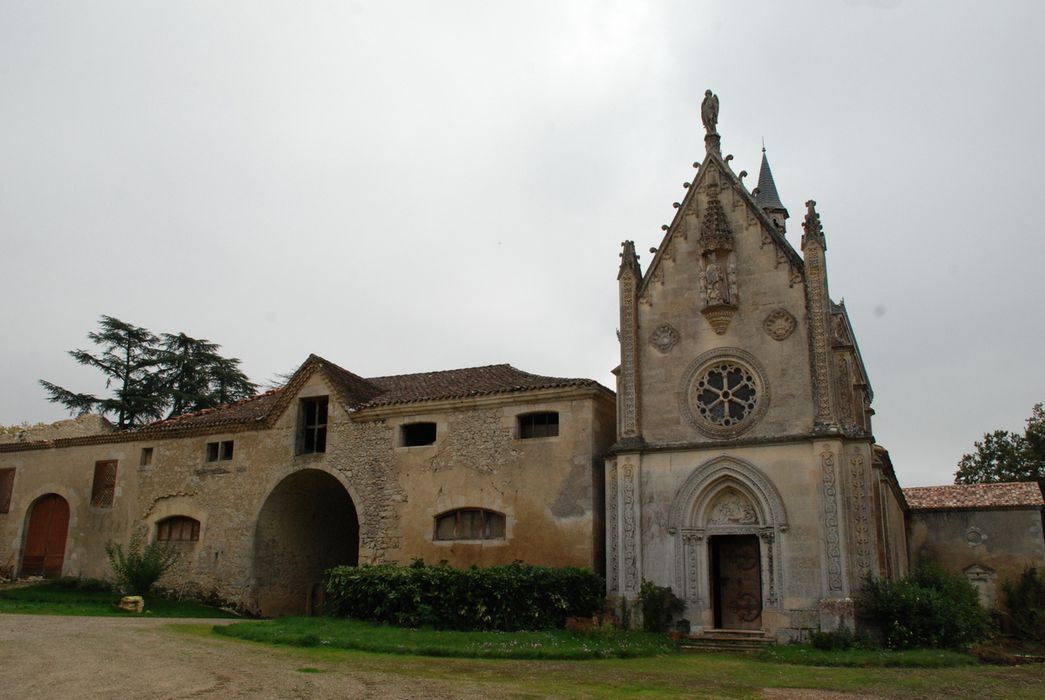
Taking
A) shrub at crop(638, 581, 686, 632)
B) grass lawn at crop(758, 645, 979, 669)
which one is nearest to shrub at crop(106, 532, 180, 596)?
shrub at crop(638, 581, 686, 632)

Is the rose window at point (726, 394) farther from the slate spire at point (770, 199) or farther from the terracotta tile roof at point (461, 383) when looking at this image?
the slate spire at point (770, 199)

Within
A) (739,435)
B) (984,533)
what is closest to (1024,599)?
(984,533)

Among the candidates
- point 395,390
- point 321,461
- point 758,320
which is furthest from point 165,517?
point 758,320

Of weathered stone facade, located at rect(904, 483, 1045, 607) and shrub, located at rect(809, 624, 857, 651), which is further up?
weathered stone facade, located at rect(904, 483, 1045, 607)

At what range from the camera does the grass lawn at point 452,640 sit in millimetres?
16250

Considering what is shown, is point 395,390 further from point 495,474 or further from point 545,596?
point 545,596

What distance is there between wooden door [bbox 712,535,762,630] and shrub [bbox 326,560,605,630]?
2.84 metres

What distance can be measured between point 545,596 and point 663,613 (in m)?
2.80

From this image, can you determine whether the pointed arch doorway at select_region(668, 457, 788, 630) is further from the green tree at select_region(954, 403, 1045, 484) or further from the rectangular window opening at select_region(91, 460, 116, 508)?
the green tree at select_region(954, 403, 1045, 484)

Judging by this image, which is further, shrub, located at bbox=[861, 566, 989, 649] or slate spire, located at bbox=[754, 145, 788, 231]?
slate spire, located at bbox=[754, 145, 788, 231]

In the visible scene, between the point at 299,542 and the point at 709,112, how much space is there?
19.0 m

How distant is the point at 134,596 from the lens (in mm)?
24734

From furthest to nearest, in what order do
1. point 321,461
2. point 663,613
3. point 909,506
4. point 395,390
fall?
point 909,506
point 395,390
point 321,461
point 663,613

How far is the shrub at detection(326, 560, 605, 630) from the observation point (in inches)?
788
